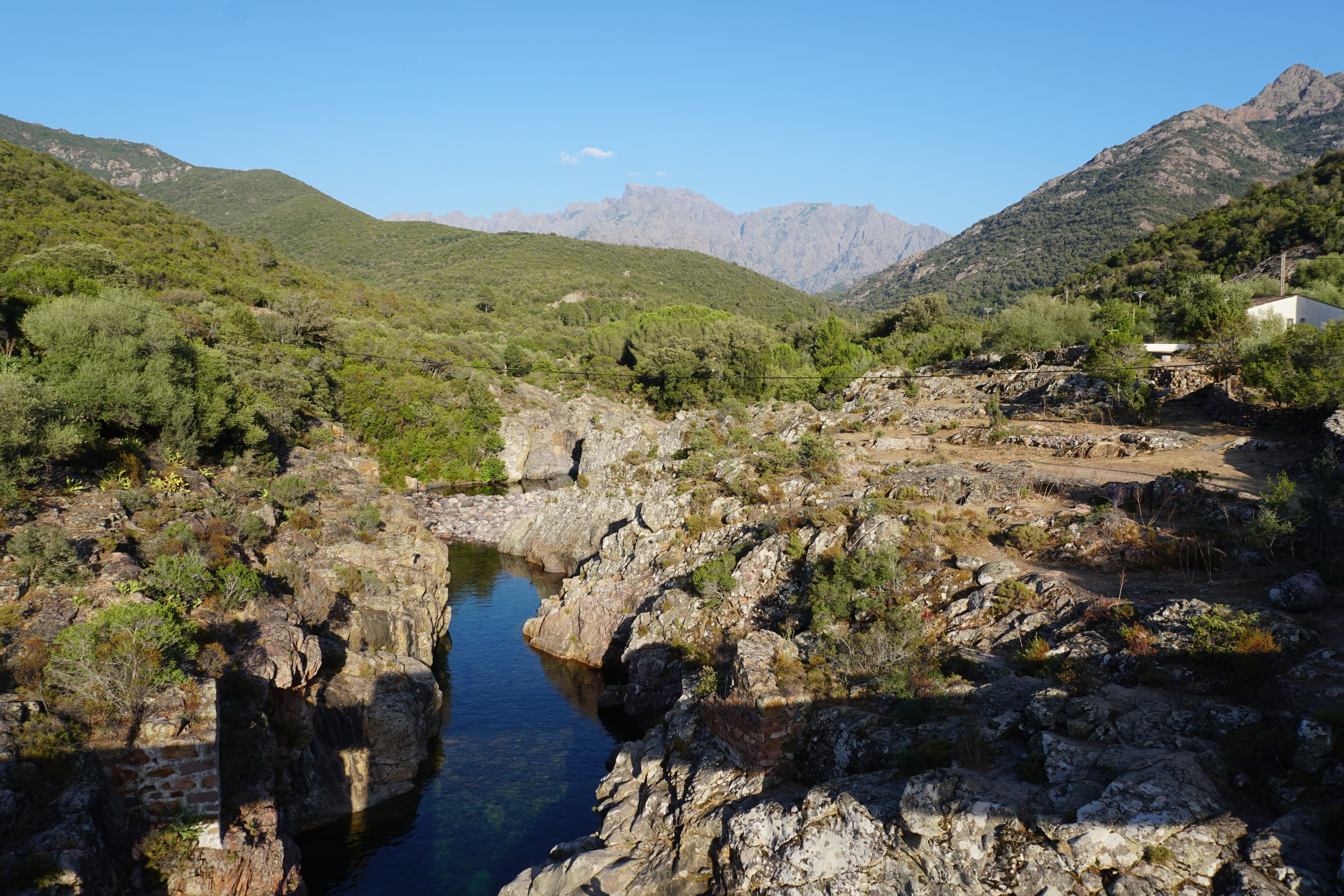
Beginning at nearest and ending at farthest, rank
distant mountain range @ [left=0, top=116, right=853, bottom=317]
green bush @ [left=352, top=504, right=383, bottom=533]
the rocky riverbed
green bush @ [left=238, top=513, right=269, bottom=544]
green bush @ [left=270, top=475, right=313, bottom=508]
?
the rocky riverbed → green bush @ [left=238, top=513, right=269, bottom=544] → green bush @ [left=270, top=475, right=313, bottom=508] → green bush @ [left=352, top=504, right=383, bottom=533] → distant mountain range @ [left=0, top=116, right=853, bottom=317]

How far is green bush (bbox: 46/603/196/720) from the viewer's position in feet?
33.1

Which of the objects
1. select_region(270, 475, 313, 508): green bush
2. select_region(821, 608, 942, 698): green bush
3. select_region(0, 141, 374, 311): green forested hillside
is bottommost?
select_region(821, 608, 942, 698): green bush

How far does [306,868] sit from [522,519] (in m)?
24.0

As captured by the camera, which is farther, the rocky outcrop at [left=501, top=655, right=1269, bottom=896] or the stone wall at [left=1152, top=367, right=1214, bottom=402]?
the stone wall at [left=1152, top=367, right=1214, bottom=402]

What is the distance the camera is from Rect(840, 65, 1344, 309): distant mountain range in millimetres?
99938

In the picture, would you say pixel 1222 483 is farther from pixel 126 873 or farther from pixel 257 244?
pixel 257 244

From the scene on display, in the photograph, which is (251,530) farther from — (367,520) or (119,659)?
(119,659)

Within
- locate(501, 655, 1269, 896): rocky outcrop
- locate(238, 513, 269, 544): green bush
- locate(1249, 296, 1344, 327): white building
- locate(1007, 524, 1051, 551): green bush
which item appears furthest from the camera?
locate(1249, 296, 1344, 327): white building

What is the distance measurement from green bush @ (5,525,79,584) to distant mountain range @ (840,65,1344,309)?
107 meters

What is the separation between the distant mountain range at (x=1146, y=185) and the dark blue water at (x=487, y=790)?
98.0 meters

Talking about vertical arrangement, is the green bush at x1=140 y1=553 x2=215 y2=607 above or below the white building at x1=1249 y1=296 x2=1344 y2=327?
below

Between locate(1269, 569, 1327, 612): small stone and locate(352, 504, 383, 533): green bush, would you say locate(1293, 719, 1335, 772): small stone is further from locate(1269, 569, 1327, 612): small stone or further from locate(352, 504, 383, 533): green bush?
locate(352, 504, 383, 533): green bush

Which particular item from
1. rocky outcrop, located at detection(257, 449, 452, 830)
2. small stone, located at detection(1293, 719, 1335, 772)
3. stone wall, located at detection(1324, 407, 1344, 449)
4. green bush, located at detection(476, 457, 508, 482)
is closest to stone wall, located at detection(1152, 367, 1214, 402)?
stone wall, located at detection(1324, 407, 1344, 449)

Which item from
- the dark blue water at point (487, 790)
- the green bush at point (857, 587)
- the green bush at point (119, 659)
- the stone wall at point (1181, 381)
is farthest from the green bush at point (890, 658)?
the stone wall at point (1181, 381)
